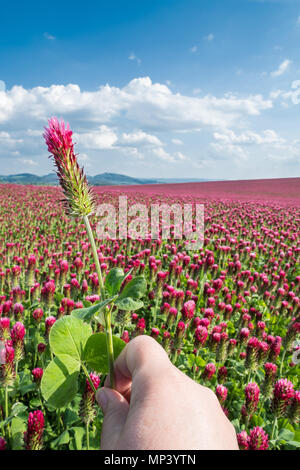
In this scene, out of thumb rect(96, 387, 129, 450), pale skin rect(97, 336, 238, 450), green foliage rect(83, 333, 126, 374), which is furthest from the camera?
green foliage rect(83, 333, 126, 374)

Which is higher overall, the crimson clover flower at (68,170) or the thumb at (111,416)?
the crimson clover flower at (68,170)

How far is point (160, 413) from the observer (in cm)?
81

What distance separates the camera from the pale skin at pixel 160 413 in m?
0.78

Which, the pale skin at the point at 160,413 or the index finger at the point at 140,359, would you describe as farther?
the index finger at the point at 140,359

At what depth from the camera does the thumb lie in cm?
→ 92

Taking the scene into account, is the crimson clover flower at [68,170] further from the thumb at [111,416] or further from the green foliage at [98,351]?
the thumb at [111,416]

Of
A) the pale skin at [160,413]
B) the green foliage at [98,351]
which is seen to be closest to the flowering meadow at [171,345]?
the green foliage at [98,351]

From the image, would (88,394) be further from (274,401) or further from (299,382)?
(299,382)

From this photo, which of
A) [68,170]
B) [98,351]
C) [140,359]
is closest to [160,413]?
[140,359]

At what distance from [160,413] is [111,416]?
0.28m

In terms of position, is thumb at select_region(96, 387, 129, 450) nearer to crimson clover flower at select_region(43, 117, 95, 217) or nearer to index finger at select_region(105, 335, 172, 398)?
index finger at select_region(105, 335, 172, 398)

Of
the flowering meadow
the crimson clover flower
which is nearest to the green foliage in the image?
the flowering meadow

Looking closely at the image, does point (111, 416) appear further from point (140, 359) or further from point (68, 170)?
point (68, 170)

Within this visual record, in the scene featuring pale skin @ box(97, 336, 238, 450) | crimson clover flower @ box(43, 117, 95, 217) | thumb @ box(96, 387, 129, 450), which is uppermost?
crimson clover flower @ box(43, 117, 95, 217)
